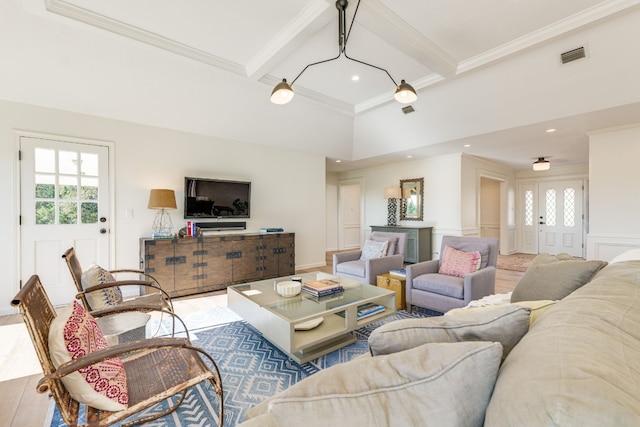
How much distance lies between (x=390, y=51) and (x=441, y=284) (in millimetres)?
2496

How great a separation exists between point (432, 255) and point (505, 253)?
9.30 feet

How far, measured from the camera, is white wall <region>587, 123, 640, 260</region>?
12.8 feet

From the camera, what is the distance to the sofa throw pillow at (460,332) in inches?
30.4

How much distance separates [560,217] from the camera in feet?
23.7

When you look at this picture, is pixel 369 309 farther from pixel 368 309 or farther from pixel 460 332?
pixel 460 332

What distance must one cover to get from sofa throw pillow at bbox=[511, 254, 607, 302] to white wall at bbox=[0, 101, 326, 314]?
13.5ft

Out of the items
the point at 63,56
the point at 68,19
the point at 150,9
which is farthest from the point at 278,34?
the point at 63,56

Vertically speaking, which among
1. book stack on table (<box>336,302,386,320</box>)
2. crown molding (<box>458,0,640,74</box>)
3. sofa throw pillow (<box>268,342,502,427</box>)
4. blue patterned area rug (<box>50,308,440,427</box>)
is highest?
crown molding (<box>458,0,640,74</box>)

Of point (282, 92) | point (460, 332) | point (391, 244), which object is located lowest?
point (391, 244)

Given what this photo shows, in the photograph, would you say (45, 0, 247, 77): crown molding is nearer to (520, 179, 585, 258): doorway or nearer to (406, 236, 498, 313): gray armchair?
(406, 236, 498, 313): gray armchair

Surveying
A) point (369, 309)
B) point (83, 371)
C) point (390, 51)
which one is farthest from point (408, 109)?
point (83, 371)

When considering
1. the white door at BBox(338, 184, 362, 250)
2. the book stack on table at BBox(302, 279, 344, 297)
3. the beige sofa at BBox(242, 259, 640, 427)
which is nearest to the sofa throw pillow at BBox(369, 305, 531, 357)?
the beige sofa at BBox(242, 259, 640, 427)

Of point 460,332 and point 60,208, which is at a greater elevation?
point 60,208

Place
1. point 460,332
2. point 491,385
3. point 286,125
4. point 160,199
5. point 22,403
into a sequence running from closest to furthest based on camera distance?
point 491,385, point 460,332, point 22,403, point 160,199, point 286,125
